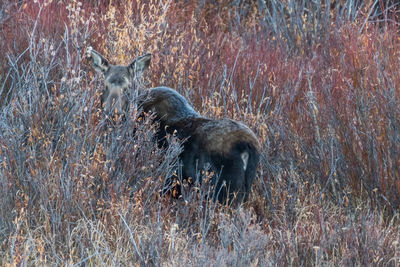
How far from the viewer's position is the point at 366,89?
18.5 feet

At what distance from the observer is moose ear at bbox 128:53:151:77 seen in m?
6.06

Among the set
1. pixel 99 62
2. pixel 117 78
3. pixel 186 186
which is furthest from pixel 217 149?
pixel 99 62

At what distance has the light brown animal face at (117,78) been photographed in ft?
19.2

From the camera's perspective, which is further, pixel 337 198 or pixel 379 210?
pixel 337 198

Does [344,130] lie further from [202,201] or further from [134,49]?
[134,49]

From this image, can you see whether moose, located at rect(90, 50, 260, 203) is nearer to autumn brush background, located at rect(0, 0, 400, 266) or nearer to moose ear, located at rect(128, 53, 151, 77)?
autumn brush background, located at rect(0, 0, 400, 266)

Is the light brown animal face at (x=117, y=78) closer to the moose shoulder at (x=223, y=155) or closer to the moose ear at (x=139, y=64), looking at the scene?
the moose ear at (x=139, y=64)

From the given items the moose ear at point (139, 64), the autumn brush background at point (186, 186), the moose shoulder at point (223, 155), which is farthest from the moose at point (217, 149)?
the moose ear at point (139, 64)

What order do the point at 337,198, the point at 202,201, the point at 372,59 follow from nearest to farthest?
the point at 202,201, the point at 337,198, the point at 372,59

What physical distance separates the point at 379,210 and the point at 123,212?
2.10 m

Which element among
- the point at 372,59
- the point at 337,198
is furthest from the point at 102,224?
the point at 372,59

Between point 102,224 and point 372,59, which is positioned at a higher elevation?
point 372,59

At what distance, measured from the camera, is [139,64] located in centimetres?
614

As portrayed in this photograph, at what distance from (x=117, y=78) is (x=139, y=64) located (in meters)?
0.26
